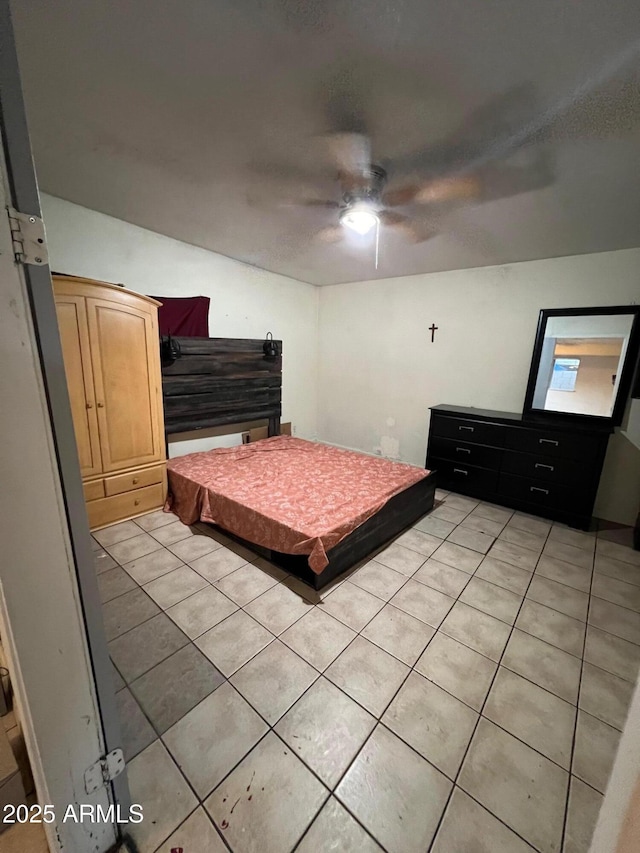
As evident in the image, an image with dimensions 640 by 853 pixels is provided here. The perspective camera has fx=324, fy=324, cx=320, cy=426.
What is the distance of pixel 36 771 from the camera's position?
839 millimetres

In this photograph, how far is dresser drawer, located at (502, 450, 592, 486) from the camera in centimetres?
281

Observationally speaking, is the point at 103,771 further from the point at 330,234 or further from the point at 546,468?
the point at 546,468

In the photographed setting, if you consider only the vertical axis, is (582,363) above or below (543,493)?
above

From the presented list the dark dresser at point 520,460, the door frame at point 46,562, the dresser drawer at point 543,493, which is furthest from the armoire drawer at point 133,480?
the dresser drawer at point 543,493

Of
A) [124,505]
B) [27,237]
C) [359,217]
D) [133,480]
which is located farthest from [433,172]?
[124,505]

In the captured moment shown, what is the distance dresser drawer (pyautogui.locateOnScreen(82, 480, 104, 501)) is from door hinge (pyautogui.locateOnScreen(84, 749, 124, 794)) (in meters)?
1.96

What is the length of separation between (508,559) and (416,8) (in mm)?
2920

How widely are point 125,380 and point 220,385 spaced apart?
1070 mm

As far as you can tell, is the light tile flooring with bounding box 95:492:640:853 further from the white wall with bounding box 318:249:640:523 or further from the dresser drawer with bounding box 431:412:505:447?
the white wall with bounding box 318:249:640:523

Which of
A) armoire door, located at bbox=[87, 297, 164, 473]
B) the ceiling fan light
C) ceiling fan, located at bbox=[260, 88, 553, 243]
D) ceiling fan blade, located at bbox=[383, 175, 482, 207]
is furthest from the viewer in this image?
armoire door, located at bbox=[87, 297, 164, 473]

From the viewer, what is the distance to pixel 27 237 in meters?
0.66

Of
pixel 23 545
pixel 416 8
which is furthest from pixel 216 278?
pixel 23 545

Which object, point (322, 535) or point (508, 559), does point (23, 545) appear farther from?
point (508, 559)

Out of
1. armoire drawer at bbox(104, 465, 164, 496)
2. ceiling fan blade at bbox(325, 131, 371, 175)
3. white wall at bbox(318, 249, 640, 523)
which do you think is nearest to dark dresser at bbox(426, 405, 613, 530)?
white wall at bbox(318, 249, 640, 523)
